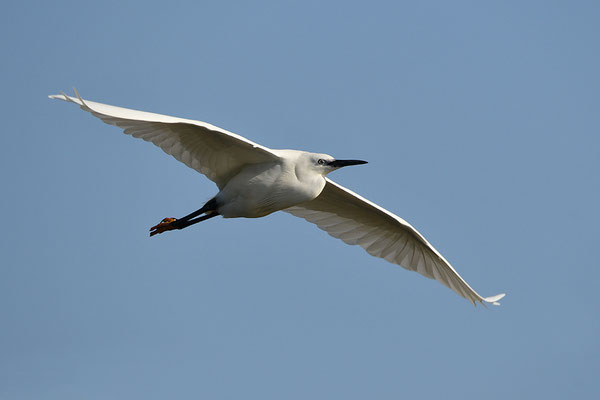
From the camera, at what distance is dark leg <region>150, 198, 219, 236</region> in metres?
14.0

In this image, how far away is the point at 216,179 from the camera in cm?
1404

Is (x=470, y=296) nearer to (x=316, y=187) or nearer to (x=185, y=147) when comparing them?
(x=316, y=187)

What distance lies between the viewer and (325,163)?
13.9m

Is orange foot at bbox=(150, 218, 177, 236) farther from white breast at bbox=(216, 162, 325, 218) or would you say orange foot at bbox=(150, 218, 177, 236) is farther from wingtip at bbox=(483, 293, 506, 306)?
wingtip at bbox=(483, 293, 506, 306)

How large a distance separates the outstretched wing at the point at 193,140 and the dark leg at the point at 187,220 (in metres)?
0.39

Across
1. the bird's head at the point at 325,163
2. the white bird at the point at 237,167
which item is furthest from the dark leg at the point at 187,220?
the bird's head at the point at 325,163

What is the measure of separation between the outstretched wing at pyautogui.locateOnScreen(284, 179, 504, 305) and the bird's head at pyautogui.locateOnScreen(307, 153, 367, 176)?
143 cm

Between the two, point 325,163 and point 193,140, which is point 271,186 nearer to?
point 325,163

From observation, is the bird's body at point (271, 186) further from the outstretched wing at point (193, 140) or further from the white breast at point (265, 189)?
the outstretched wing at point (193, 140)

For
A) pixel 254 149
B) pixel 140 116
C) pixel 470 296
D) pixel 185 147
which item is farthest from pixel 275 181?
pixel 470 296

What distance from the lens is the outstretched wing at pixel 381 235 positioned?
1568 cm

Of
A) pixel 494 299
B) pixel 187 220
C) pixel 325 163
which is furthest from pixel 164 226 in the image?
pixel 494 299

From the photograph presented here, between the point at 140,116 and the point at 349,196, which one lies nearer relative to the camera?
the point at 140,116

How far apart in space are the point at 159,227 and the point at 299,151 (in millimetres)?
2669
